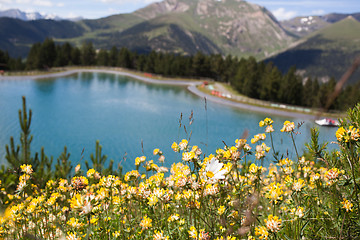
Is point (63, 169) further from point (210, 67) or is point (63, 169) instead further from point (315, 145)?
point (210, 67)

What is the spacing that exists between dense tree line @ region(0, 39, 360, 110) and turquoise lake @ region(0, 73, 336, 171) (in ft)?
43.5

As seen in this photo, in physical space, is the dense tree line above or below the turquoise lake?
above

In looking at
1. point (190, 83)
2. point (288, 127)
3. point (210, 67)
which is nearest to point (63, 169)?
point (288, 127)


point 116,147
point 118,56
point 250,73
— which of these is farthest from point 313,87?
point 118,56

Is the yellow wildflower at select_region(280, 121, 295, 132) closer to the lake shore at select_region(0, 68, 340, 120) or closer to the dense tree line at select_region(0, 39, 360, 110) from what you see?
the lake shore at select_region(0, 68, 340, 120)

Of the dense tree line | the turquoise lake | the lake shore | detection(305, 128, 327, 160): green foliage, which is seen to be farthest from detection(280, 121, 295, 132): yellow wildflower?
the dense tree line

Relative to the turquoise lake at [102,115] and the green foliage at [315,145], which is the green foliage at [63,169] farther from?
the green foliage at [315,145]

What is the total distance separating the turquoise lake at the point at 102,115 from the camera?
27.6 m

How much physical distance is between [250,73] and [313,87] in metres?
14.5

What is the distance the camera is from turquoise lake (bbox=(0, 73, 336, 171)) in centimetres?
2764

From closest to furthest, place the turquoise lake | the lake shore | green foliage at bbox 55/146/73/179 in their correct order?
1. green foliage at bbox 55/146/73/179
2. the turquoise lake
3. the lake shore

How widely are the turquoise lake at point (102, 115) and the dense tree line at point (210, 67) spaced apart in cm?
1327

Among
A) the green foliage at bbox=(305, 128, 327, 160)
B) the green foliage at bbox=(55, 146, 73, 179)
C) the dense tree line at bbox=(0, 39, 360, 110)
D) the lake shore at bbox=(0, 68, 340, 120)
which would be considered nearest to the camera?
the green foliage at bbox=(305, 128, 327, 160)

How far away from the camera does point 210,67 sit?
293 feet
